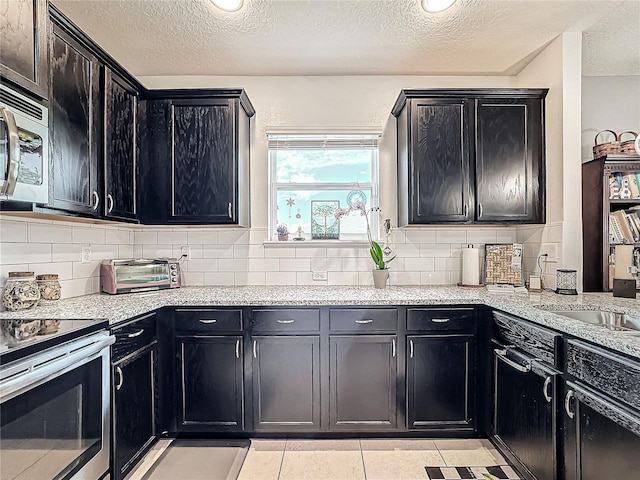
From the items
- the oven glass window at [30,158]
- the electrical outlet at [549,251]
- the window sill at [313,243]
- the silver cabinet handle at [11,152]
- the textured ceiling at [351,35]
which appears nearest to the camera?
the silver cabinet handle at [11,152]

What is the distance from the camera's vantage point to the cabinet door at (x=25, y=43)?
4.84ft

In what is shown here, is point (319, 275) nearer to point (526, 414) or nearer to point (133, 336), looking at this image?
point (133, 336)

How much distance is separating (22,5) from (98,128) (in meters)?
0.74

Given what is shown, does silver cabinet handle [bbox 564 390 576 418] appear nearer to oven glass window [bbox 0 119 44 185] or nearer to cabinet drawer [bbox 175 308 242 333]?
cabinet drawer [bbox 175 308 242 333]

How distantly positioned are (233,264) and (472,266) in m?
1.88

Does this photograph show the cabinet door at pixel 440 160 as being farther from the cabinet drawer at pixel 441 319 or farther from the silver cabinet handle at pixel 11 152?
the silver cabinet handle at pixel 11 152

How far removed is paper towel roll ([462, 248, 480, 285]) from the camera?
9.91ft

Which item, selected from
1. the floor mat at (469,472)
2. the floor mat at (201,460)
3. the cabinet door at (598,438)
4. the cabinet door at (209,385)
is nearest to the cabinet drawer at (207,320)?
the cabinet door at (209,385)

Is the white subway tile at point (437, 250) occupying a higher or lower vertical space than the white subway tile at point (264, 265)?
higher

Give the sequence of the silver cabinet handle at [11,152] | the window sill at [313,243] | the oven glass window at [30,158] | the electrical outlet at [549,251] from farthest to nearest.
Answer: the window sill at [313,243]
the electrical outlet at [549,251]
the oven glass window at [30,158]
the silver cabinet handle at [11,152]

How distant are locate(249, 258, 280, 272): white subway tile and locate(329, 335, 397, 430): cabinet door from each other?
37.4 inches

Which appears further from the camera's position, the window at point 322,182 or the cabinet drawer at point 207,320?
the window at point 322,182

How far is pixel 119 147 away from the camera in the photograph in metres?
2.50

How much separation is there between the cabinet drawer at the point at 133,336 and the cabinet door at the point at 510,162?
228 cm
